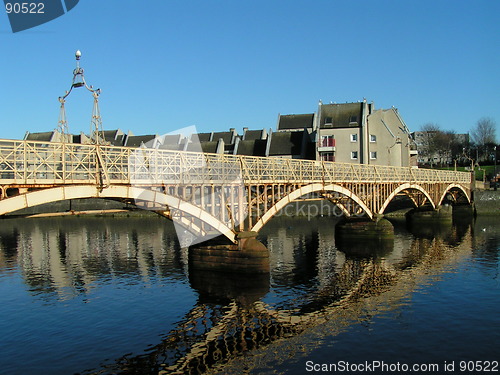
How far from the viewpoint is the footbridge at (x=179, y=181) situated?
2147 centimetres

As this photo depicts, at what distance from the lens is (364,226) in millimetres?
54281

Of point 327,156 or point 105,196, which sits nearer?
point 105,196

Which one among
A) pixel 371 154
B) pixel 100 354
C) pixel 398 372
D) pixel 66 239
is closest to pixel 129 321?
pixel 100 354

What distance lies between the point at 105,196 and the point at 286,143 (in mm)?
70364

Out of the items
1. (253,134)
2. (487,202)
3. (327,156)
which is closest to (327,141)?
(327,156)

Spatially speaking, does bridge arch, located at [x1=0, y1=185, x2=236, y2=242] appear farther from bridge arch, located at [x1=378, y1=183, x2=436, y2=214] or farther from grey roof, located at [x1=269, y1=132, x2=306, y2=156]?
grey roof, located at [x1=269, y1=132, x2=306, y2=156]

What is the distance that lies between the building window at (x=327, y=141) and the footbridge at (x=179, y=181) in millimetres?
33223

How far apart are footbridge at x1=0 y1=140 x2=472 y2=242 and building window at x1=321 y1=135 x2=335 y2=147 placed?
33.2m

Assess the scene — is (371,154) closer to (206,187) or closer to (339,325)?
(206,187)

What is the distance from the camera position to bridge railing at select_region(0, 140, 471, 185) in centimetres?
2127

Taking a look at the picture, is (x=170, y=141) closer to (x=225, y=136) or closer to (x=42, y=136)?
(x=225, y=136)

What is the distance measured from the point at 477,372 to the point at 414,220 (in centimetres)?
5606

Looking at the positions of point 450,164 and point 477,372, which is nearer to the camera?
point 477,372

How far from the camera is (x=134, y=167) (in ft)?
87.4
